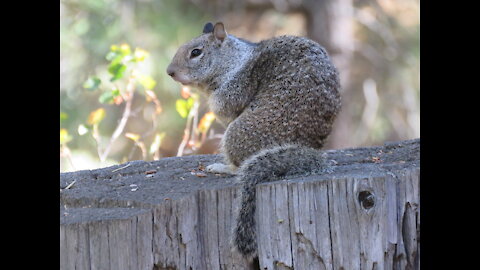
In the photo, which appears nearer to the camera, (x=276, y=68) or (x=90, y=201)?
(x=90, y=201)

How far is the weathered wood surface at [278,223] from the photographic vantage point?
127 inches

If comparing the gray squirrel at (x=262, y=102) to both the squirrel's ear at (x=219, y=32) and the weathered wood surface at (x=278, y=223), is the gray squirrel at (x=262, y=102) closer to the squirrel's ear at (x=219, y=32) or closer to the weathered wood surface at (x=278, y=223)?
the squirrel's ear at (x=219, y=32)

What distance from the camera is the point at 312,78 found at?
409 centimetres

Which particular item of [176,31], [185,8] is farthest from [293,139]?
[185,8]

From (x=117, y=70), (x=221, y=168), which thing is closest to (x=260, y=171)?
(x=221, y=168)

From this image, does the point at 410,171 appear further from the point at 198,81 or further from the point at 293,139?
the point at 198,81

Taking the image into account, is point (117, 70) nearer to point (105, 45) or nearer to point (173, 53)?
point (173, 53)

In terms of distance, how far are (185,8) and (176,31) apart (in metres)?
0.74

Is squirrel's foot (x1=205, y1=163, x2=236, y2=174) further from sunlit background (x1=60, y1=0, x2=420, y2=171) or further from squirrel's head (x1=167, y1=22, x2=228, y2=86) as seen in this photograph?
sunlit background (x1=60, y1=0, x2=420, y2=171)

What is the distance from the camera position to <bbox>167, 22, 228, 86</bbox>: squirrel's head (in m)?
4.64

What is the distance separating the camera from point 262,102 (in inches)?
162

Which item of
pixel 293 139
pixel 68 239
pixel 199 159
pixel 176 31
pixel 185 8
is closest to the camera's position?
pixel 68 239

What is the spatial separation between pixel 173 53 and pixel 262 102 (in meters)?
4.78

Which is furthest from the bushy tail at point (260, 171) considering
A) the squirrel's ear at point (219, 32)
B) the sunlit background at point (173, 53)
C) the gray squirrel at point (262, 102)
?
the sunlit background at point (173, 53)
